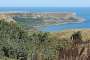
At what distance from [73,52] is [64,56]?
2.26 feet

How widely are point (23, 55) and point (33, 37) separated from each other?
621 cm

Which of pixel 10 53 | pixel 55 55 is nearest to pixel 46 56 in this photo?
pixel 55 55

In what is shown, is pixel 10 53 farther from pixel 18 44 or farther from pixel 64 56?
pixel 64 56

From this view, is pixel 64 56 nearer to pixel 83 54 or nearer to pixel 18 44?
pixel 83 54

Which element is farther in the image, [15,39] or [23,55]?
[15,39]

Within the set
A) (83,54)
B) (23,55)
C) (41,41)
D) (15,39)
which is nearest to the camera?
(83,54)

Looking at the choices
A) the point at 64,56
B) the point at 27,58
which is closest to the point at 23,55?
the point at 27,58

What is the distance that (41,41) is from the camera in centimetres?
3334

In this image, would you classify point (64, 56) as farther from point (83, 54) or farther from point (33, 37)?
point (33, 37)

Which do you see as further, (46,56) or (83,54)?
(46,56)

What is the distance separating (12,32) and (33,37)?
1924 millimetres

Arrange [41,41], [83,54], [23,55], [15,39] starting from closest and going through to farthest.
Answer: [83,54] < [23,55] < [15,39] < [41,41]

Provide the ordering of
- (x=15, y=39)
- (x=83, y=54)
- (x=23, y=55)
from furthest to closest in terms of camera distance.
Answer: (x=15, y=39)
(x=23, y=55)
(x=83, y=54)

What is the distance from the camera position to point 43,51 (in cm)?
2869
